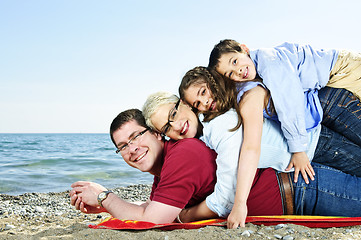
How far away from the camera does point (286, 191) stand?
3.48 meters

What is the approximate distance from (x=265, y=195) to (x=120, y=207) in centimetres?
145

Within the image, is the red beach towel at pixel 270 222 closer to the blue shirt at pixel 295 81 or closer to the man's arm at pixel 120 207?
the man's arm at pixel 120 207

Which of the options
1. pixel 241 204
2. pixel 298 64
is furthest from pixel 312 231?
pixel 298 64

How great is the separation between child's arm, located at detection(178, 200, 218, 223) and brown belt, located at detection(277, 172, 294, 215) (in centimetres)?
70

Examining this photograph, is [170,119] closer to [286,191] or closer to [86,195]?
[86,195]

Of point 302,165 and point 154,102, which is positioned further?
point 154,102

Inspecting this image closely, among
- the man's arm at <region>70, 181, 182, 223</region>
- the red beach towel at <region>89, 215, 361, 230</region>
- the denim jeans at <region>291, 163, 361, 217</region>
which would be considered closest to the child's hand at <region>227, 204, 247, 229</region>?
the red beach towel at <region>89, 215, 361, 230</region>

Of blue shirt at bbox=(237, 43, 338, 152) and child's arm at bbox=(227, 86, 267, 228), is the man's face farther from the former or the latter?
blue shirt at bbox=(237, 43, 338, 152)

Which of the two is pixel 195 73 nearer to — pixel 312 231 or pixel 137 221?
pixel 137 221

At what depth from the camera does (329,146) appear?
12.3 ft

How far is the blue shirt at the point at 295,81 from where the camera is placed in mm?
3584

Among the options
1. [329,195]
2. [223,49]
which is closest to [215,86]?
[223,49]

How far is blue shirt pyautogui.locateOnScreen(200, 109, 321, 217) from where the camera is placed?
3.23 meters

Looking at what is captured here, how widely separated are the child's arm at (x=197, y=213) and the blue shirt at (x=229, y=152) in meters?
0.09
